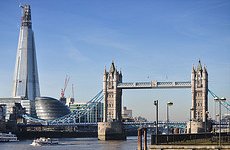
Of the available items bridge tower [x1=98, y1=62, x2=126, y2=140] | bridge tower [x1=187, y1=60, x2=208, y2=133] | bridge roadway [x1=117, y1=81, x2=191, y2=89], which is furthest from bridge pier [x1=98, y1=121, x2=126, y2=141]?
bridge tower [x1=187, y1=60, x2=208, y2=133]

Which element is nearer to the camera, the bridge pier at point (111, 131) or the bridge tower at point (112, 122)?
the bridge pier at point (111, 131)

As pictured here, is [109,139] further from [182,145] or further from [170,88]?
[182,145]

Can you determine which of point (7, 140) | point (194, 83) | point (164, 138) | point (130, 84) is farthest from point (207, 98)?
point (164, 138)

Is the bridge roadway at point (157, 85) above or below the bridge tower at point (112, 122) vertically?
above

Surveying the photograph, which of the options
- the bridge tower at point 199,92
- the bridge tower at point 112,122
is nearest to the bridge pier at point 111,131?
the bridge tower at point 112,122

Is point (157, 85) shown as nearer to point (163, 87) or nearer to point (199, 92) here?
point (163, 87)

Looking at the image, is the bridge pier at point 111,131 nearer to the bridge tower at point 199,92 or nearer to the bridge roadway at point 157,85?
the bridge roadway at point 157,85

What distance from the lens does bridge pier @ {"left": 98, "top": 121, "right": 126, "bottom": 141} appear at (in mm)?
183500

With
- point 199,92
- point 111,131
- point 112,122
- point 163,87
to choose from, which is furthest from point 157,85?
point 111,131

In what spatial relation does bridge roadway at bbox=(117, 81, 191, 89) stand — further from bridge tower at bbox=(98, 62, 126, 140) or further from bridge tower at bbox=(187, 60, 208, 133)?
bridge tower at bbox=(98, 62, 126, 140)

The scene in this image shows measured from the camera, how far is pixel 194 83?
19062cm

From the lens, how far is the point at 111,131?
186 meters

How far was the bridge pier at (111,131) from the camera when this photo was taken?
602 feet

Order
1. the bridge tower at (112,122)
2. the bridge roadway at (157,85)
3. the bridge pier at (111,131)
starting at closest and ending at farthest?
the bridge pier at (111,131)
the bridge tower at (112,122)
the bridge roadway at (157,85)
